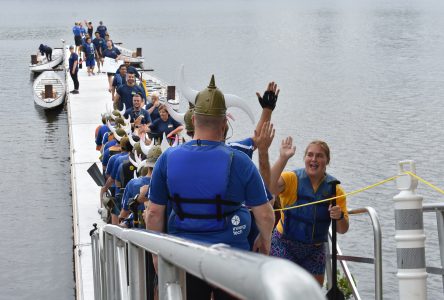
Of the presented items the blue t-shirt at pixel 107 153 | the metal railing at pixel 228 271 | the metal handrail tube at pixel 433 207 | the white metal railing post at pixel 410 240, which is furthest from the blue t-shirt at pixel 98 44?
the metal railing at pixel 228 271

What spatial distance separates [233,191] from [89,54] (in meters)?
34.5

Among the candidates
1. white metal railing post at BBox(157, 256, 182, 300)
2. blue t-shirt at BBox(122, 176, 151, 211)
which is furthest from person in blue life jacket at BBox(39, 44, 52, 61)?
white metal railing post at BBox(157, 256, 182, 300)

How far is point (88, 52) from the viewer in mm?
38094

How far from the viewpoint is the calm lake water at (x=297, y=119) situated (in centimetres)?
2036

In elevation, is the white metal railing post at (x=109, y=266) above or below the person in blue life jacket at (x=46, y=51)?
below

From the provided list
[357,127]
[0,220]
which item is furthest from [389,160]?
[0,220]

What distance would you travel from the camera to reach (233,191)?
15.5 ft

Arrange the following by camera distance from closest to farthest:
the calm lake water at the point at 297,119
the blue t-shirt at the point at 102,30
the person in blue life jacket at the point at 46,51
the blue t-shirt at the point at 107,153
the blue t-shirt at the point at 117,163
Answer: the blue t-shirt at the point at 117,163
the blue t-shirt at the point at 107,153
the calm lake water at the point at 297,119
the blue t-shirt at the point at 102,30
the person in blue life jacket at the point at 46,51

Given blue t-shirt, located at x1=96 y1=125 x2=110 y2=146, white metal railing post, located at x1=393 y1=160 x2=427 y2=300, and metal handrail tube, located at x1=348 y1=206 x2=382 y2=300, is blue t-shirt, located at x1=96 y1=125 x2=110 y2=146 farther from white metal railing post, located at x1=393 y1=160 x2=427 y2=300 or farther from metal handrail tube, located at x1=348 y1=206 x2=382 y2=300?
white metal railing post, located at x1=393 y1=160 x2=427 y2=300

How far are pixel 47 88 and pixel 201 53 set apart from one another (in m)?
36.2

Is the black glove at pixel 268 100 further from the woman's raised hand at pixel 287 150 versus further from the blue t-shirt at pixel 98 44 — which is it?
the blue t-shirt at pixel 98 44

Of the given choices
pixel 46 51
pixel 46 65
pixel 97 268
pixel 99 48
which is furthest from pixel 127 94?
pixel 46 65

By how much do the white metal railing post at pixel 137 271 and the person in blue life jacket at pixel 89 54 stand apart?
33108 millimetres

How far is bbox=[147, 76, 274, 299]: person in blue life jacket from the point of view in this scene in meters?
4.69
